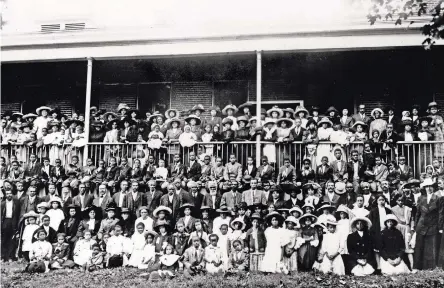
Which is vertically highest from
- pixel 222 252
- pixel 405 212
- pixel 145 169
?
pixel 145 169

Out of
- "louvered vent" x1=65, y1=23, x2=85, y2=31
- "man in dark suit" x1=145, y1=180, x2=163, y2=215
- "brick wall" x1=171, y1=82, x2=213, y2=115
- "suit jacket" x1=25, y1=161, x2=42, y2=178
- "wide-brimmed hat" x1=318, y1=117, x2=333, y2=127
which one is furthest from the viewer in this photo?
"louvered vent" x1=65, y1=23, x2=85, y2=31

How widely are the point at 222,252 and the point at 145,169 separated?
2.57m

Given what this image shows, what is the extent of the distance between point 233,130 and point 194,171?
1.26 m

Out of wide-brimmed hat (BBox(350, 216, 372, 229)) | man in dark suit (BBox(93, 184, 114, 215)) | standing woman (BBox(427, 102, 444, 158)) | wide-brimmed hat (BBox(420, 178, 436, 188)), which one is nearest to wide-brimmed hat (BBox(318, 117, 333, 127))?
standing woman (BBox(427, 102, 444, 158))

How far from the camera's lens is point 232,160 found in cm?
1062

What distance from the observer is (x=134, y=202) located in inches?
412

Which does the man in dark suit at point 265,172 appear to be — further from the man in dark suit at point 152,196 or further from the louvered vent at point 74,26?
the louvered vent at point 74,26

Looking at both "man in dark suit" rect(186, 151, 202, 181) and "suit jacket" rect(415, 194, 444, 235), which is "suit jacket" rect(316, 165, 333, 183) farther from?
"man in dark suit" rect(186, 151, 202, 181)

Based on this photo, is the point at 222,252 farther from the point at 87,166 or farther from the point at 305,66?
the point at 305,66

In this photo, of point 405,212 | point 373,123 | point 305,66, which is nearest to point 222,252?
point 405,212

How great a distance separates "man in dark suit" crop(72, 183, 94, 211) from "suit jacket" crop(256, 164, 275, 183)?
3.32 metres

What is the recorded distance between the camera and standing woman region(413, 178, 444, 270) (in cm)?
909

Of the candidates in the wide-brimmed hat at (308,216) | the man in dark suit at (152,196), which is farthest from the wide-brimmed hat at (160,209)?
the wide-brimmed hat at (308,216)

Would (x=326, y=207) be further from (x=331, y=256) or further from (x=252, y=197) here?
(x=252, y=197)
